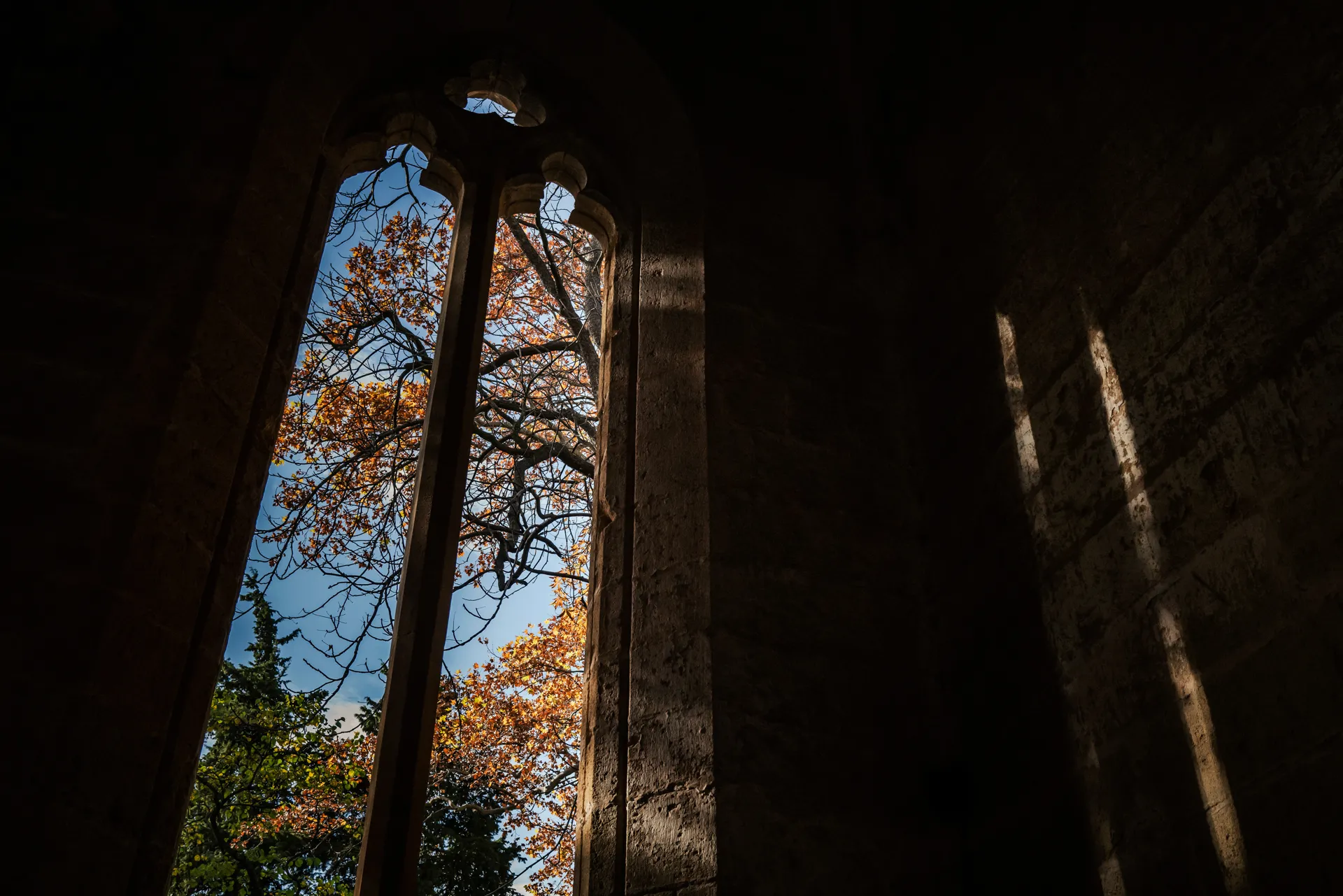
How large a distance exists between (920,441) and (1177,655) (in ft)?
4.12

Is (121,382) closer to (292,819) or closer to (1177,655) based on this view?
(1177,655)

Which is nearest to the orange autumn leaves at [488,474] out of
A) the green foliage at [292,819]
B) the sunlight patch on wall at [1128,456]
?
the green foliage at [292,819]

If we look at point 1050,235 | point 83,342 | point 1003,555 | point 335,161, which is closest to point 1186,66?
point 1050,235

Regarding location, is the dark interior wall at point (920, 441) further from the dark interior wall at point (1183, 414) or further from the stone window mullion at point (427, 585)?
the stone window mullion at point (427, 585)

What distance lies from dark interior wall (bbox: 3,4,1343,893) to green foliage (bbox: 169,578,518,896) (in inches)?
91.6

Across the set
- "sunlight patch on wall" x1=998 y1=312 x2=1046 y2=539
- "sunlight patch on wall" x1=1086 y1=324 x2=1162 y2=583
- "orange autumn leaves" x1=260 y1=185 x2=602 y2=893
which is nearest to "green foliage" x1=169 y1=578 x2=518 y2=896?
"orange autumn leaves" x1=260 y1=185 x2=602 y2=893

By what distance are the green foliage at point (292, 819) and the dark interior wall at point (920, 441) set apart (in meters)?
2.33

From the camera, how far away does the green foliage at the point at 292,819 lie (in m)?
5.32

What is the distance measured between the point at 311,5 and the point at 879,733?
278cm

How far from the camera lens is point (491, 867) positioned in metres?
5.96

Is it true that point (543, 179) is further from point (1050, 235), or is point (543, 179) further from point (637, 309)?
point (1050, 235)

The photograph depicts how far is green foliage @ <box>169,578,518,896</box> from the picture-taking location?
17.5ft

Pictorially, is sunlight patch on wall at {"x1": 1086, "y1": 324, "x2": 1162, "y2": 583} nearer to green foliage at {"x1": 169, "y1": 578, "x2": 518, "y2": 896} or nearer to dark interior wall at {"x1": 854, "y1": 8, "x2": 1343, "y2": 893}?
dark interior wall at {"x1": 854, "y1": 8, "x2": 1343, "y2": 893}

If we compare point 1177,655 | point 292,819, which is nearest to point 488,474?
point 292,819
